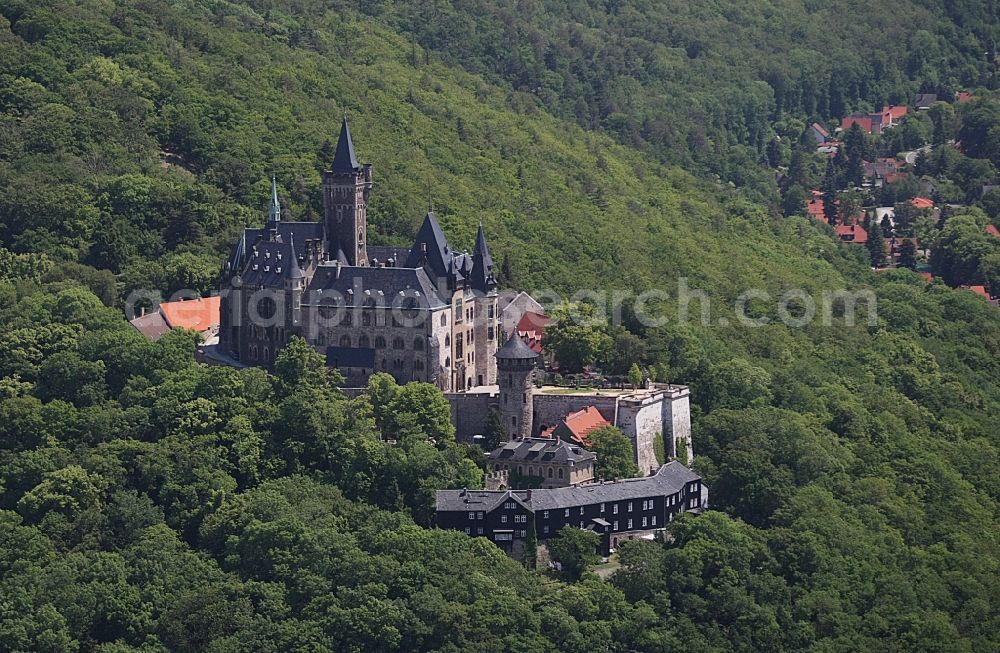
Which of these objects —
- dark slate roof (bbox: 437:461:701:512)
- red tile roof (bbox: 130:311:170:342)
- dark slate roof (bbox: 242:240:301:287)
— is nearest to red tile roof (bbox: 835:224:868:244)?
red tile roof (bbox: 130:311:170:342)

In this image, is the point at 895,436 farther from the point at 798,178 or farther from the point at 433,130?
the point at 798,178

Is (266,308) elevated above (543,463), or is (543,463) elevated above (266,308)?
(266,308)

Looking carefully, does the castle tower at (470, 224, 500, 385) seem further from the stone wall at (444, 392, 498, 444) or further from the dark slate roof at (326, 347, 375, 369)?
the dark slate roof at (326, 347, 375, 369)

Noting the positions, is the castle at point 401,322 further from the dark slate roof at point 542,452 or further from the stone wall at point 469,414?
the dark slate roof at point 542,452

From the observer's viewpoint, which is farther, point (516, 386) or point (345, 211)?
point (345, 211)

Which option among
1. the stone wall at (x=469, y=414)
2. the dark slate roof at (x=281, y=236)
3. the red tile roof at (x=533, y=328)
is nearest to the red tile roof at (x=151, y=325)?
the dark slate roof at (x=281, y=236)

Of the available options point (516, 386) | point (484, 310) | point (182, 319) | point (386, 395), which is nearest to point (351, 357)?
point (386, 395)

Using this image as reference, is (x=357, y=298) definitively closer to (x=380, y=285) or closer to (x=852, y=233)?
(x=380, y=285)
